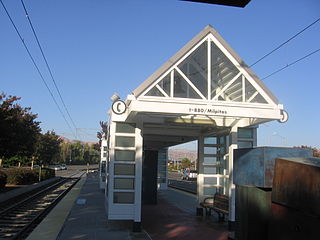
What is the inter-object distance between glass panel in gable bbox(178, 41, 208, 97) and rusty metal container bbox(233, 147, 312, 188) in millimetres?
5167

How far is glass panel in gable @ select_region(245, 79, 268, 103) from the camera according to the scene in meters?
8.76

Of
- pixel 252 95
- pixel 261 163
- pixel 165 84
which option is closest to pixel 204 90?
pixel 165 84

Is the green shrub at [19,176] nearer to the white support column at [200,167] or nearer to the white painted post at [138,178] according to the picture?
the white support column at [200,167]

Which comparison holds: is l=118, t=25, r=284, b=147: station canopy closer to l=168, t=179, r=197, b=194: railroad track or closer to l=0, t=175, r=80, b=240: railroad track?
l=0, t=175, r=80, b=240: railroad track

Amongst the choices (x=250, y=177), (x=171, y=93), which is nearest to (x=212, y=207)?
(x=171, y=93)

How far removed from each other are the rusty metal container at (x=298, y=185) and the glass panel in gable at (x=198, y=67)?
5971mm

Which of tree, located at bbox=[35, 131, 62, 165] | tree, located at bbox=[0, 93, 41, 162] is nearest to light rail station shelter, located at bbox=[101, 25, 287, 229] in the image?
tree, located at bbox=[0, 93, 41, 162]

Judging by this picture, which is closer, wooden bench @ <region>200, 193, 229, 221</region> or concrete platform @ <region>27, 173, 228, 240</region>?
concrete platform @ <region>27, 173, 228, 240</region>

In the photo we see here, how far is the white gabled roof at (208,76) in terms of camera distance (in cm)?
853

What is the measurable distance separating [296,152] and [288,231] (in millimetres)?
917

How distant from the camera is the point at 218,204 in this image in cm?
1083

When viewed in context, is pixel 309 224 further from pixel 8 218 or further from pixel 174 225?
pixel 8 218

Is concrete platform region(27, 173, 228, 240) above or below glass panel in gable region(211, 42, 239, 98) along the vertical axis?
below

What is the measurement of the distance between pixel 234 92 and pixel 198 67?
1104mm
